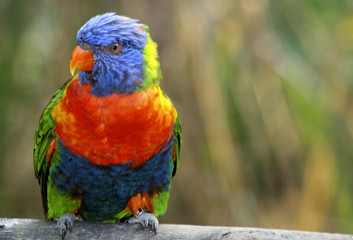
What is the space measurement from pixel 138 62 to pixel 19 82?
6.82ft

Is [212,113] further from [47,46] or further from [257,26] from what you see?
[47,46]

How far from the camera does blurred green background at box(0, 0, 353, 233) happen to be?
381cm

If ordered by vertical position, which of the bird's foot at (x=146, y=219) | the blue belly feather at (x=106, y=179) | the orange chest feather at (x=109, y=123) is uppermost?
the orange chest feather at (x=109, y=123)

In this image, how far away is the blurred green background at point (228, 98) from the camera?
12.5 feet

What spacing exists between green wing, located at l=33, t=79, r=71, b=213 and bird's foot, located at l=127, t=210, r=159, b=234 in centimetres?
61

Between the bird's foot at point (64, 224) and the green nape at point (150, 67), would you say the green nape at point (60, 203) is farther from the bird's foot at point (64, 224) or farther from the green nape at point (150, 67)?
the green nape at point (150, 67)

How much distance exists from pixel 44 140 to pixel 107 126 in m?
0.51

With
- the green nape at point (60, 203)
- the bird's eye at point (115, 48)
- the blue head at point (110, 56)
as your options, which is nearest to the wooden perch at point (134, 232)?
the green nape at point (60, 203)

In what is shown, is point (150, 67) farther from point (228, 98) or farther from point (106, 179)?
point (228, 98)

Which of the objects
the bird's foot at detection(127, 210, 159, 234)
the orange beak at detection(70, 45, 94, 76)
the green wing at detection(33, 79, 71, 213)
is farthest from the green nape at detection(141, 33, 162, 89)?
the bird's foot at detection(127, 210, 159, 234)

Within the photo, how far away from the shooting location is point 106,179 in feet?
8.39

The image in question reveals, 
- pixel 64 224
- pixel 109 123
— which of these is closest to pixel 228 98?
pixel 109 123

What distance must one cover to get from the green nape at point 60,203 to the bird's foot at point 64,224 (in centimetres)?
12

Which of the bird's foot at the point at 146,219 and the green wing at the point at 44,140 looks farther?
the green wing at the point at 44,140
